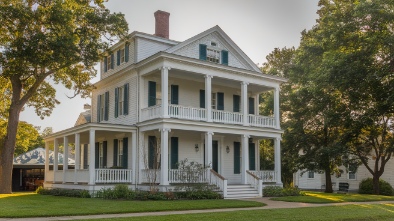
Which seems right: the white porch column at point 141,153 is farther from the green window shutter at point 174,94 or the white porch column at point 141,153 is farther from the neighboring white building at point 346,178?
the neighboring white building at point 346,178

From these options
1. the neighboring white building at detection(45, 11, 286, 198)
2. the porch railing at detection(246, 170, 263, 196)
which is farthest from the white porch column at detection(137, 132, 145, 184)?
the porch railing at detection(246, 170, 263, 196)

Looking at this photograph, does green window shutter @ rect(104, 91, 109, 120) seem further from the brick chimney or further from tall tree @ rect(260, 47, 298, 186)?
tall tree @ rect(260, 47, 298, 186)

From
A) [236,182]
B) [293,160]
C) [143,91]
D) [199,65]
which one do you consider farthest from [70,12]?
[293,160]

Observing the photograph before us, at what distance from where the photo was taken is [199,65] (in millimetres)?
24953

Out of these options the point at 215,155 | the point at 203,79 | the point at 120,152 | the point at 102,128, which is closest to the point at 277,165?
the point at 215,155

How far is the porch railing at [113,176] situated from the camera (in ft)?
78.1

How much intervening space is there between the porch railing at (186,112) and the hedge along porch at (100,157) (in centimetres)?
273

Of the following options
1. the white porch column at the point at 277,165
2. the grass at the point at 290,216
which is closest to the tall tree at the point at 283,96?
the white porch column at the point at 277,165

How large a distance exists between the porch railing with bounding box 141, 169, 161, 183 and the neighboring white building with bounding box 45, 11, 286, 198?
0.05 m

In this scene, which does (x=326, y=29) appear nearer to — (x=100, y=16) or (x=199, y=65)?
(x=199, y=65)

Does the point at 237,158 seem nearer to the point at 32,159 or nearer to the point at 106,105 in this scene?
the point at 106,105

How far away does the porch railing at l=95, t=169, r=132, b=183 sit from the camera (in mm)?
23797

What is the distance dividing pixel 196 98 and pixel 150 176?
608cm

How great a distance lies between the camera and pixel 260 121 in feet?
92.2
